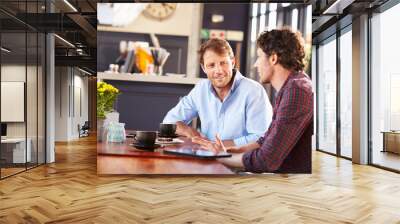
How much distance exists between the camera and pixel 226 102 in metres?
4.79

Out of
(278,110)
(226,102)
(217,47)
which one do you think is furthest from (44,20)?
(278,110)

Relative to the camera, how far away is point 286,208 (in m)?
3.70

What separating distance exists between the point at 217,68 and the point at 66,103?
29.4 feet

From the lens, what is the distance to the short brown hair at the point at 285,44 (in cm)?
487

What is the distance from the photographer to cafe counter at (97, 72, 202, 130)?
16.0ft

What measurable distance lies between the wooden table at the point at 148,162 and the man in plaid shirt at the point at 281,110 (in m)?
0.19

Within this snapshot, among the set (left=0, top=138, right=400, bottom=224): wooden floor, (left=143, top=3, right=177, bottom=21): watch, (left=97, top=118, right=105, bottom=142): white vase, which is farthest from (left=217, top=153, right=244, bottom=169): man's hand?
(left=143, top=3, right=177, bottom=21): watch

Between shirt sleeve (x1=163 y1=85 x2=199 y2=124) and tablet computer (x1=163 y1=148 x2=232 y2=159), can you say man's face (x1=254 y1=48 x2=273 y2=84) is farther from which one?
tablet computer (x1=163 y1=148 x2=232 y2=159)

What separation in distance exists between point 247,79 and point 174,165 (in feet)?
4.29

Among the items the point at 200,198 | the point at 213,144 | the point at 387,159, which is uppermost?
the point at 213,144

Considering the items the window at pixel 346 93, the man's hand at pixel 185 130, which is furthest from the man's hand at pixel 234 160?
the window at pixel 346 93

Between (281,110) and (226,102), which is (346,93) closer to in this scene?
(281,110)

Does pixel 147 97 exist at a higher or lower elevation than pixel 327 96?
lower

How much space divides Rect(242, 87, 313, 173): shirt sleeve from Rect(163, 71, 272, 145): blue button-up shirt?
0.13 meters
